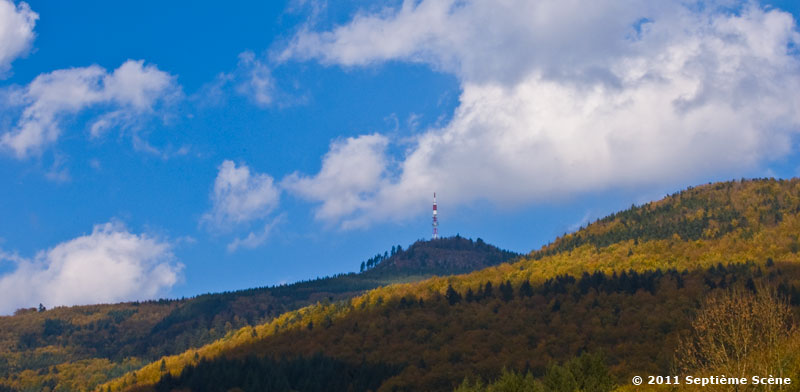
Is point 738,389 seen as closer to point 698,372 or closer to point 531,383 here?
point 698,372

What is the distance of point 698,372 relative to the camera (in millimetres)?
90562

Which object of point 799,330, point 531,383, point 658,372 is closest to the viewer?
point 799,330

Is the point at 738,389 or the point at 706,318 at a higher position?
the point at 706,318

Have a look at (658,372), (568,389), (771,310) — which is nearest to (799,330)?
(771,310)

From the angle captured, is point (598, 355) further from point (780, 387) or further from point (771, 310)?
point (780, 387)

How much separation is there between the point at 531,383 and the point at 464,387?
50.5 feet

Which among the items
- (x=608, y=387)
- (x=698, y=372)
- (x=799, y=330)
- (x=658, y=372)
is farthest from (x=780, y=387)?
(x=658, y=372)

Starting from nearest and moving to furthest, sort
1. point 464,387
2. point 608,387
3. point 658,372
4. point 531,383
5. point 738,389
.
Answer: point 738,389 < point 608,387 < point 531,383 < point 464,387 < point 658,372

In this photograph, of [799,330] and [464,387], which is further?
[464,387]

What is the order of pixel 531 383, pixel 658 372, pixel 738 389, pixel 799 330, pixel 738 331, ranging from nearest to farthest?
pixel 738 389
pixel 738 331
pixel 799 330
pixel 531 383
pixel 658 372

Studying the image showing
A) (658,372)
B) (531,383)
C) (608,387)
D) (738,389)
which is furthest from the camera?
A: (658,372)

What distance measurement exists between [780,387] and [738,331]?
7.26m

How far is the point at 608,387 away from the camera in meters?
129

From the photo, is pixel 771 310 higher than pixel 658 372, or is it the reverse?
pixel 771 310
